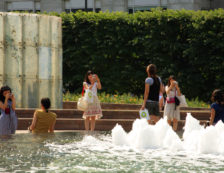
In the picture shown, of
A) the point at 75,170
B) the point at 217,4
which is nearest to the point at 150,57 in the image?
the point at 217,4

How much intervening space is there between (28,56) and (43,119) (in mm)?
6371

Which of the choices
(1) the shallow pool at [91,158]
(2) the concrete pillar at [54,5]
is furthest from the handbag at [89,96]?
(2) the concrete pillar at [54,5]

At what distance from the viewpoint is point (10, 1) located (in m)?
34.8

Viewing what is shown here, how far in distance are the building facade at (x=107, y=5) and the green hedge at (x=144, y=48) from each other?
8.92 m

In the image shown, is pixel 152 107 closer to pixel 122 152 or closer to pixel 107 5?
pixel 122 152

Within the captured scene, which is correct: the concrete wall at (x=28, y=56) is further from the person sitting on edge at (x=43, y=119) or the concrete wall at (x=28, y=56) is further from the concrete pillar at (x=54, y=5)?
the concrete pillar at (x=54, y=5)

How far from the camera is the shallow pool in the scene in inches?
222

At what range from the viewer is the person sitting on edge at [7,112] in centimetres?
970

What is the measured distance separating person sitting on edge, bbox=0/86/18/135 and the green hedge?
1078 centimetres

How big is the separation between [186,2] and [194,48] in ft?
35.8

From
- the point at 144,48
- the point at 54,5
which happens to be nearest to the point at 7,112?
the point at 144,48

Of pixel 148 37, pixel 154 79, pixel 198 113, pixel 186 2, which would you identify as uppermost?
pixel 186 2

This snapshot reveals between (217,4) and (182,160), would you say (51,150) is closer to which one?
(182,160)

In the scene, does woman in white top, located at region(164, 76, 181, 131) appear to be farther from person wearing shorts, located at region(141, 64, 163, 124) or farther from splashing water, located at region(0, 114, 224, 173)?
splashing water, located at region(0, 114, 224, 173)
